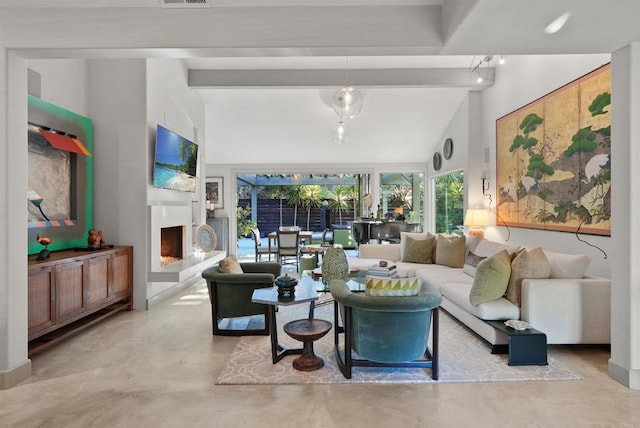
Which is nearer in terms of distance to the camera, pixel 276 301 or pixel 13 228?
pixel 13 228

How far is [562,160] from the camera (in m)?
4.30

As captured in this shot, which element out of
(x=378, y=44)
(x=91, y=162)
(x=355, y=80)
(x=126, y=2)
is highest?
(x=355, y=80)

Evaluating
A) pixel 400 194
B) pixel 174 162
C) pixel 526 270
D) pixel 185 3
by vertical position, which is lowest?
pixel 526 270

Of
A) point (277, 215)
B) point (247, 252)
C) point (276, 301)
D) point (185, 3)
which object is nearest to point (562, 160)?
point (276, 301)

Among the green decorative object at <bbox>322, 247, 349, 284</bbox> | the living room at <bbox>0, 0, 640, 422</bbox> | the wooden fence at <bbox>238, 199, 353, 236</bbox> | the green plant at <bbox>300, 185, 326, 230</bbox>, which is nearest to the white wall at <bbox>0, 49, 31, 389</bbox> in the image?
the living room at <bbox>0, 0, 640, 422</bbox>

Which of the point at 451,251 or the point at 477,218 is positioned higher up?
the point at 477,218

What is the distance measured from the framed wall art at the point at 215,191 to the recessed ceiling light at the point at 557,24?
325 inches

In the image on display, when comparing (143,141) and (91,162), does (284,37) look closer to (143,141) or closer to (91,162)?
(143,141)

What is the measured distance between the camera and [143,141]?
471cm

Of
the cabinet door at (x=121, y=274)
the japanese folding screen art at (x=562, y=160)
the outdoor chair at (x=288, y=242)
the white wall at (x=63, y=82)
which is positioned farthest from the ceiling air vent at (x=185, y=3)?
the outdoor chair at (x=288, y=242)

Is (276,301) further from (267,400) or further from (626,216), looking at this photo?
(626,216)

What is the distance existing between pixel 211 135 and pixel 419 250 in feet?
17.6

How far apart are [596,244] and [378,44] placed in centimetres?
302

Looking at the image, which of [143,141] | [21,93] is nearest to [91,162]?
[143,141]
